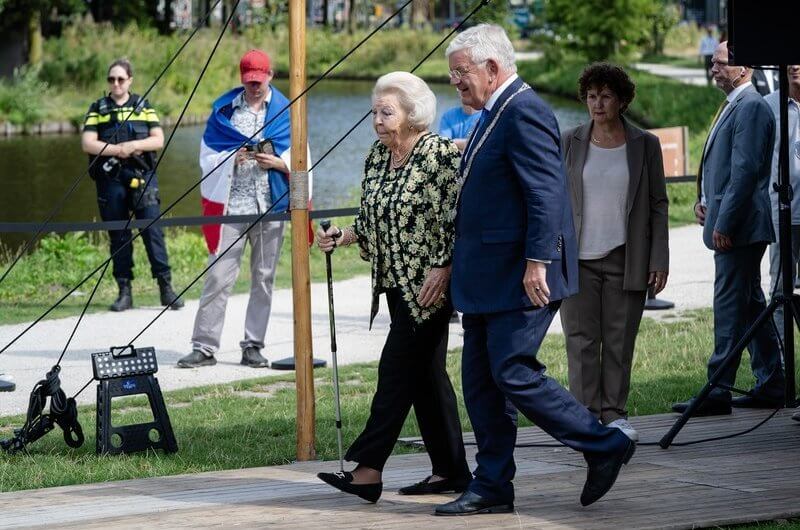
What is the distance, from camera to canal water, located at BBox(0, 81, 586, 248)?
25.0m

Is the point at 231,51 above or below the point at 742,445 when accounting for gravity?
above

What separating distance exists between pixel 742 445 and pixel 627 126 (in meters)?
1.63

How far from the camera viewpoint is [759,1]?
7.08 meters

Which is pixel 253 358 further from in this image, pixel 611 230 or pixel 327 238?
pixel 327 238

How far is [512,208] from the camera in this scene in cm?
564

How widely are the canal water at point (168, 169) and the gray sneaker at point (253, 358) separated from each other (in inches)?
391

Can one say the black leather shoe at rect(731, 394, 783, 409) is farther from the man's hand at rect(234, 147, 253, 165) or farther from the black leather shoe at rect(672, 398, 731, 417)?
the man's hand at rect(234, 147, 253, 165)

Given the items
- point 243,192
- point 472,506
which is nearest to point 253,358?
point 243,192

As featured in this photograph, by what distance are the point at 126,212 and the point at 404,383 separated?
6.98 metres

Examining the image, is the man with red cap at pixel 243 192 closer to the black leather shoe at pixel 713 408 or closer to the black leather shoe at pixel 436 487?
the black leather shoe at pixel 713 408

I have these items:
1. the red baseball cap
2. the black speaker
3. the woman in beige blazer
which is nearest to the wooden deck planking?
the woman in beige blazer

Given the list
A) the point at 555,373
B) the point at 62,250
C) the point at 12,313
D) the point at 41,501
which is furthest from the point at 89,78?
the point at 41,501

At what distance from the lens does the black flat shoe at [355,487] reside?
5926 millimetres

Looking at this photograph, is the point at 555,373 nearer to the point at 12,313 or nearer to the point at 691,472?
the point at 691,472
